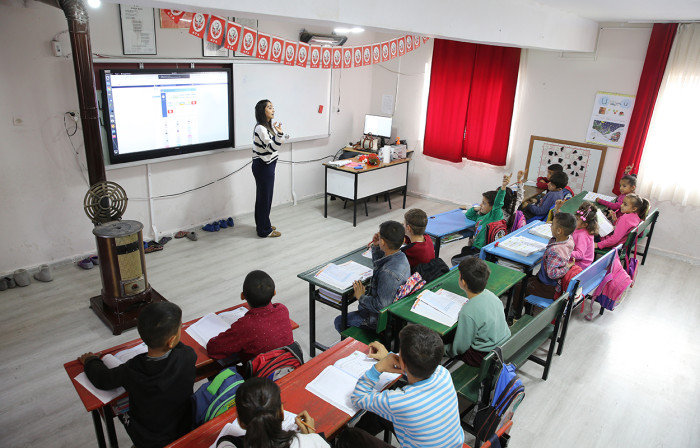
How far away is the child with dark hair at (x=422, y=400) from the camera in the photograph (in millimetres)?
1885

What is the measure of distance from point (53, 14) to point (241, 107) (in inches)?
82.8

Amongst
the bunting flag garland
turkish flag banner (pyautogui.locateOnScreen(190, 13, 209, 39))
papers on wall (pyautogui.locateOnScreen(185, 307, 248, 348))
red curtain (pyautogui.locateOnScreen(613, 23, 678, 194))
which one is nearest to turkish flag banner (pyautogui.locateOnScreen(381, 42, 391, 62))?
the bunting flag garland

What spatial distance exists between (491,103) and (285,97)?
280 cm

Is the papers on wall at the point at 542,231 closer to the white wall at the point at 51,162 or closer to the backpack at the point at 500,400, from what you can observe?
the backpack at the point at 500,400

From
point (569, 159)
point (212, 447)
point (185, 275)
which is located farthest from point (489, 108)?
point (212, 447)

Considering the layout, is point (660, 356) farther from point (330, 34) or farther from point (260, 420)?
point (330, 34)

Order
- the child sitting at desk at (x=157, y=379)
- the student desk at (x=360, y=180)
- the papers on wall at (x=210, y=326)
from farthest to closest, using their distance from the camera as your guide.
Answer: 1. the student desk at (x=360, y=180)
2. the papers on wall at (x=210, y=326)
3. the child sitting at desk at (x=157, y=379)

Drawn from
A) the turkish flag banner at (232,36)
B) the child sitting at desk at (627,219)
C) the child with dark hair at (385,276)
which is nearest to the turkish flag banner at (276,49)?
the turkish flag banner at (232,36)

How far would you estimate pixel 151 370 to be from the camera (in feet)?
6.53

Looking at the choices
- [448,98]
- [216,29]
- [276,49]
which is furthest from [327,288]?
[448,98]

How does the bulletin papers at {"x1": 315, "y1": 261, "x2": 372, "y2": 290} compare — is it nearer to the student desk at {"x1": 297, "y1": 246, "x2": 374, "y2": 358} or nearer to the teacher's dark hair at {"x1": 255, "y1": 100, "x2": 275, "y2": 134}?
the student desk at {"x1": 297, "y1": 246, "x2": 374, "y2": 358}

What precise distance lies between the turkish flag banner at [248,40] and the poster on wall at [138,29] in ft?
5.03

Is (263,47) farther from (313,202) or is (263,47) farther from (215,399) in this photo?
(313,202)

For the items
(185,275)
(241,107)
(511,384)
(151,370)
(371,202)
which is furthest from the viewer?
(371,202)
